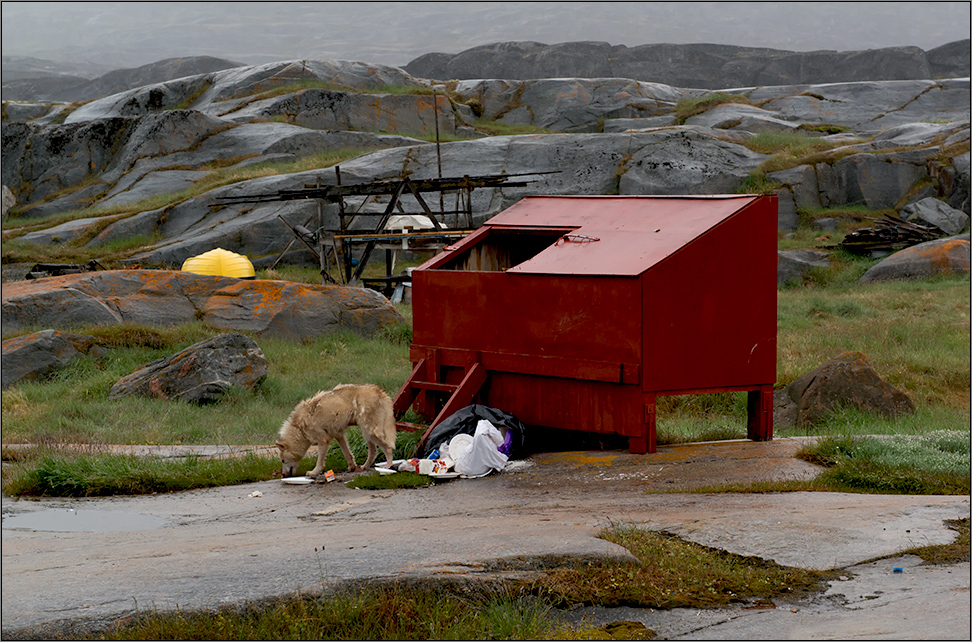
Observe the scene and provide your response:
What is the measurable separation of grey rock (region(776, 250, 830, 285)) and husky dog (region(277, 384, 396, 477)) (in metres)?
20.1

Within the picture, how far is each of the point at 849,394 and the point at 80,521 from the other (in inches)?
378

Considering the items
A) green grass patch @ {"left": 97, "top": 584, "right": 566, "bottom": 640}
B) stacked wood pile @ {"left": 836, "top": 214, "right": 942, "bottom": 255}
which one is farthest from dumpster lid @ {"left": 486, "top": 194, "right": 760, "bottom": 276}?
stacked wood pile @ {"left": 836, "top": 214, "right": 942, "bottom": 255}

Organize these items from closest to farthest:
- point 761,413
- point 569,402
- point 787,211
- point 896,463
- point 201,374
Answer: point 896,463 → point 569,402 → point 761,413 → point 201,374 → point 787,211

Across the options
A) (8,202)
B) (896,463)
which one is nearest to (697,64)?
(8,202)

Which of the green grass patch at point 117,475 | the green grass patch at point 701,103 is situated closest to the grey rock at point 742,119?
the green grass patch at point 701,103

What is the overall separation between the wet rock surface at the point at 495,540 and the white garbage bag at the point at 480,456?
0.13 m

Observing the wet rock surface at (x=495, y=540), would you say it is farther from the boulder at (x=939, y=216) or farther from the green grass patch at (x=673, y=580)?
the boulder at (x=939, y=216)

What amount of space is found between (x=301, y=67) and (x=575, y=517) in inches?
1864

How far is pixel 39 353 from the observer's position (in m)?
15.5

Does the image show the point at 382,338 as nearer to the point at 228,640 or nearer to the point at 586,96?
the point at 228,640

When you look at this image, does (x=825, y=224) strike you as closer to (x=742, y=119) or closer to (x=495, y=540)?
(x=742, y=119)

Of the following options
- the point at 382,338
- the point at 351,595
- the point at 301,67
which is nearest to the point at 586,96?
the point at 301,67

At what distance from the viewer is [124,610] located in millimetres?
4812

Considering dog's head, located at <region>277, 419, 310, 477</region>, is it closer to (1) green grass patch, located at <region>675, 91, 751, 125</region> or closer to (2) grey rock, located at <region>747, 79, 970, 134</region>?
(1) green grass patch, located at <region>675, 91, 751, 125</region>
